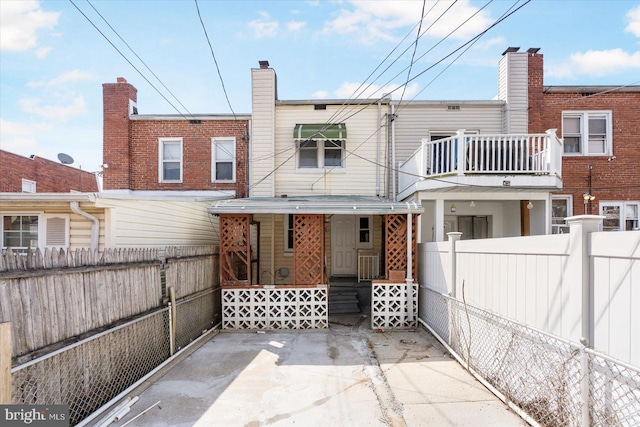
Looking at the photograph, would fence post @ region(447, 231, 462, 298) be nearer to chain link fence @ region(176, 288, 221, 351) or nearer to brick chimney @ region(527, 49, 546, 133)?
chain link fence @ region(176, 288, 221, 351)

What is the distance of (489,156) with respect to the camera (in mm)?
8836

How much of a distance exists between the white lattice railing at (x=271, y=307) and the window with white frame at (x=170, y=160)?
5411 millimetres

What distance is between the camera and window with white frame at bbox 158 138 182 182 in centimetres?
1166

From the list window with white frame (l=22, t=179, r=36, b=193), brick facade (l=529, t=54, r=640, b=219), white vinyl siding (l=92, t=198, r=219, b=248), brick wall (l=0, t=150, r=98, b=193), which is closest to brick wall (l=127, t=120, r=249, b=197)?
white vinyl siding (l=92, t=198, r=219, b=248)

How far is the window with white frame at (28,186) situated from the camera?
49.0 ft

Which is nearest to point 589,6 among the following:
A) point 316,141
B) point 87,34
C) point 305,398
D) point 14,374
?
point 316,141

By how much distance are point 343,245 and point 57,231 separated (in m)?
7.72

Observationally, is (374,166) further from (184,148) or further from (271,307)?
(184,148)

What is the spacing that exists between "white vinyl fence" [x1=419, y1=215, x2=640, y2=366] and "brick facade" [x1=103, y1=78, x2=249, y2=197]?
846 cm

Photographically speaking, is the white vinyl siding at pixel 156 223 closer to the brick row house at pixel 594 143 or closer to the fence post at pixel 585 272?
the fence post at pixel 585 272

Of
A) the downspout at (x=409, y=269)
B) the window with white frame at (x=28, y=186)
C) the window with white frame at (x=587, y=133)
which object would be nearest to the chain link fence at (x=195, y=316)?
the downspout at (x=409, y=269)

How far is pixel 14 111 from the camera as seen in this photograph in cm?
1109
